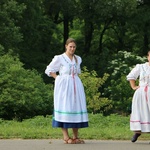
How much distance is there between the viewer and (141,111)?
10.0m

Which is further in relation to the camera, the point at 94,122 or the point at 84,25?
→ the point at 84,25

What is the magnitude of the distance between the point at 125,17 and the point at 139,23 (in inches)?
55.6

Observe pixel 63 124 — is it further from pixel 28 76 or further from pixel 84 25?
pixel 84 25

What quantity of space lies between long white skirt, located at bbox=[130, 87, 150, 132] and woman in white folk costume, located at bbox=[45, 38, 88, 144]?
0.87 m

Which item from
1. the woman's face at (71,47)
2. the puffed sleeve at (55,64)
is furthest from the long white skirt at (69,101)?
the woman's face at (71,47)

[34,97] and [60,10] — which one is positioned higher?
[60,10]

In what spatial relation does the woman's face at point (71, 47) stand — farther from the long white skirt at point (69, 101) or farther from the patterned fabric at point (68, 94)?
the long white skirt at point (69, 101)

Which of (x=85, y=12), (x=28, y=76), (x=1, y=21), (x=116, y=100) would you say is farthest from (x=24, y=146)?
(x=85, y=12)

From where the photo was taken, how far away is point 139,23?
38562mm

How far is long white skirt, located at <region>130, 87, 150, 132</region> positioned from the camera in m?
9.94

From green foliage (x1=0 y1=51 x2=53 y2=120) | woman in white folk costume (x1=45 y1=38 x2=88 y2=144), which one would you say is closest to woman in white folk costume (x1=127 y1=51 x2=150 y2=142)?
woman in white folk costume (x1=45 y1=38 x2=88 y2=144)

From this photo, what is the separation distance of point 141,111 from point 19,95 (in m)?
10.1

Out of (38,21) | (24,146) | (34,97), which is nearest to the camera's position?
(24,146)

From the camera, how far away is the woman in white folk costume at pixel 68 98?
9773 millimetres
